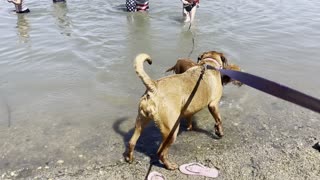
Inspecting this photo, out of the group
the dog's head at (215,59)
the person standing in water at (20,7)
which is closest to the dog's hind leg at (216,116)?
the dog's head at (215,59)

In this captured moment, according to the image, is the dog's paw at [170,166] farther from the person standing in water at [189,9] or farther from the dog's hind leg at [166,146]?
the person standing in water at [189,9]

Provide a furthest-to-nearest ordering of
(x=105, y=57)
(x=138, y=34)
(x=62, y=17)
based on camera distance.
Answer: (x=62, y=17), (x=138, y=34), (x=105, y=57)

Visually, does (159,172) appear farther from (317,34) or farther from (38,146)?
(317,34)

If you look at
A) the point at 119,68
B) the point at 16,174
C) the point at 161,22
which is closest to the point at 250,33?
the point at 161,22

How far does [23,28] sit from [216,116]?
7663 mm

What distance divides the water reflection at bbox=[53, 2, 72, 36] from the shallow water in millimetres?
38

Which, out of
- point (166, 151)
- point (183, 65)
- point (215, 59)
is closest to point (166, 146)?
point (166, 151)

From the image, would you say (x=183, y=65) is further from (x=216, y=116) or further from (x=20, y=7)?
(x=20, y=7)

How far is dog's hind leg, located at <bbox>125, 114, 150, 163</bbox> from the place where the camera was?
14.2 ft

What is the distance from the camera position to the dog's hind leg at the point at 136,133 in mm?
4320

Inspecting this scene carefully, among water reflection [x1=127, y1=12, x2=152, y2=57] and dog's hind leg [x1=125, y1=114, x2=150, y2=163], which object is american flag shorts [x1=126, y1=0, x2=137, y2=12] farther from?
dog's hind leg [x1=125, y1=114, x2=150, y2=163]

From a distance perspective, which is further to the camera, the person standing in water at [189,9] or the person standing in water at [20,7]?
the person standing in water at [20,7]

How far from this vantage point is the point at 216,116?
16.8ft

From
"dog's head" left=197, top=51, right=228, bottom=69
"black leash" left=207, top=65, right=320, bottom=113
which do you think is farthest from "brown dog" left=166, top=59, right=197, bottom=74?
"black leash" left=207, top=65, right=320, bottom=113
